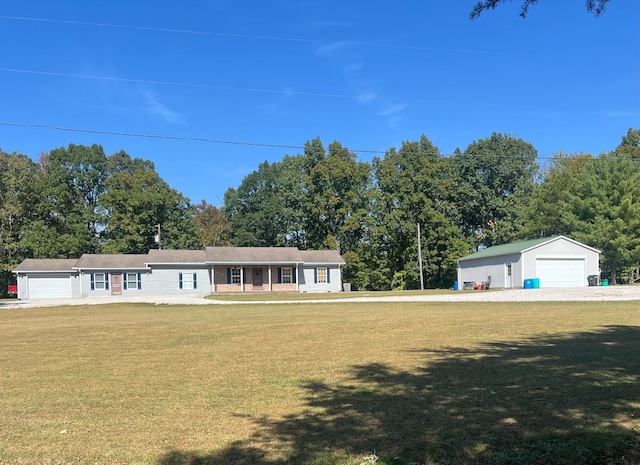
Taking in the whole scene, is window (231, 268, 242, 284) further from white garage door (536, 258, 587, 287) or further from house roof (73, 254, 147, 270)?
white garage door (536, 258, 587, 287)

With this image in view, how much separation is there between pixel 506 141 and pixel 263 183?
2793 cm

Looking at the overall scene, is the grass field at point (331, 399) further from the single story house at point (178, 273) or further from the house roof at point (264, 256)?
the house roof at point (264, 256)

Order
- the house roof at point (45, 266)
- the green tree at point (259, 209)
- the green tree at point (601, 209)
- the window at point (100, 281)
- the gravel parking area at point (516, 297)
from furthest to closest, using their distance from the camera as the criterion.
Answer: the green tree at point (259, 209), the green tree at point (601, 209), the house roof at point (45, 266), the window at point (100, 281), the gravel parking area at point (516, 297)

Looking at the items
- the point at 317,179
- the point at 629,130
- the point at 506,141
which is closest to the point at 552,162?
the point at 506,141

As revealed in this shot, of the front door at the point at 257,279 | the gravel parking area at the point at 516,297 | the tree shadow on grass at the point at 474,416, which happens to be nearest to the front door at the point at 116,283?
the gravel parking area at the point at 516,297

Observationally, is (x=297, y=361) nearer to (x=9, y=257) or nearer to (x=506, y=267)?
(x=506, y=267)

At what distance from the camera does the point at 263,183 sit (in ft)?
204

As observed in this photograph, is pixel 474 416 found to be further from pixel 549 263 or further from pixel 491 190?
pixel 491 190

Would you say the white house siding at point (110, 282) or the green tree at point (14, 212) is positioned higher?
the green tree at point (14, 212)

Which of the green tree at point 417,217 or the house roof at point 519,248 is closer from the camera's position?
the house roof at point 519,248

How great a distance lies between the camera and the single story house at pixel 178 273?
40000 mm

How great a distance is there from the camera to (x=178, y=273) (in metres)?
41.4

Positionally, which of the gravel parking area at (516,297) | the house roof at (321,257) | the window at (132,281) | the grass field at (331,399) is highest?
the house roof at (321,257)

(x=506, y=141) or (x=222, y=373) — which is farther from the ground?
(x=506, y=141)
